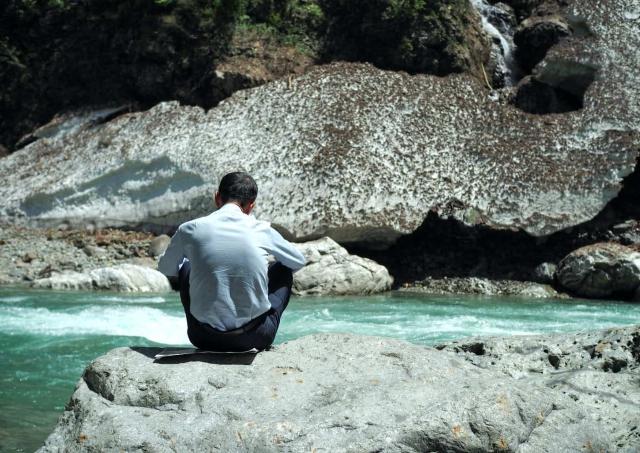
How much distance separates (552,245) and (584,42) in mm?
5557

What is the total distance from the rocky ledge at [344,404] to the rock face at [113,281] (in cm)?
1149

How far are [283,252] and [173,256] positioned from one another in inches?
28.0

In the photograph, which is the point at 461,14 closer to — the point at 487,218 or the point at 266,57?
the point at 266,57

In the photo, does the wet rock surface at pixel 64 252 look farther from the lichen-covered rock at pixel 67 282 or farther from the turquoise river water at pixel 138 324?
the turquoise river water at pixel 138 324

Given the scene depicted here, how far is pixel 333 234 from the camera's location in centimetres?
1755

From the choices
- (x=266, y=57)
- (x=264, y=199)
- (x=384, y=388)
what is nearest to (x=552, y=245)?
(x=264, y=199)

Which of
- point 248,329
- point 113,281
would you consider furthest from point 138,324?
point 248,329

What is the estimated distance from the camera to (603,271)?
52.6ft

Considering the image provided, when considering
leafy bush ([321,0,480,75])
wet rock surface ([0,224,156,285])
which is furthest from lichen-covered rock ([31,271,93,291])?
leafy bush ([321,0,480,75])

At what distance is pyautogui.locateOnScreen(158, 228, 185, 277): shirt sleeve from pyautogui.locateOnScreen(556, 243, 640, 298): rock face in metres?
12.8

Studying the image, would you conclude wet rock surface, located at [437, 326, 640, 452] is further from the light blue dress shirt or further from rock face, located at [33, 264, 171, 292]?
rock face, located at [33, 264, 171, 292]

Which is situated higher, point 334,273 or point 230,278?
point 230,278

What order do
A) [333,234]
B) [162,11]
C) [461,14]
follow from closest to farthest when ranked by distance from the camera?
[333,234] → [461,14] → [162,11]

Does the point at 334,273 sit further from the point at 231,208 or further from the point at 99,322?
the point at 231,208
